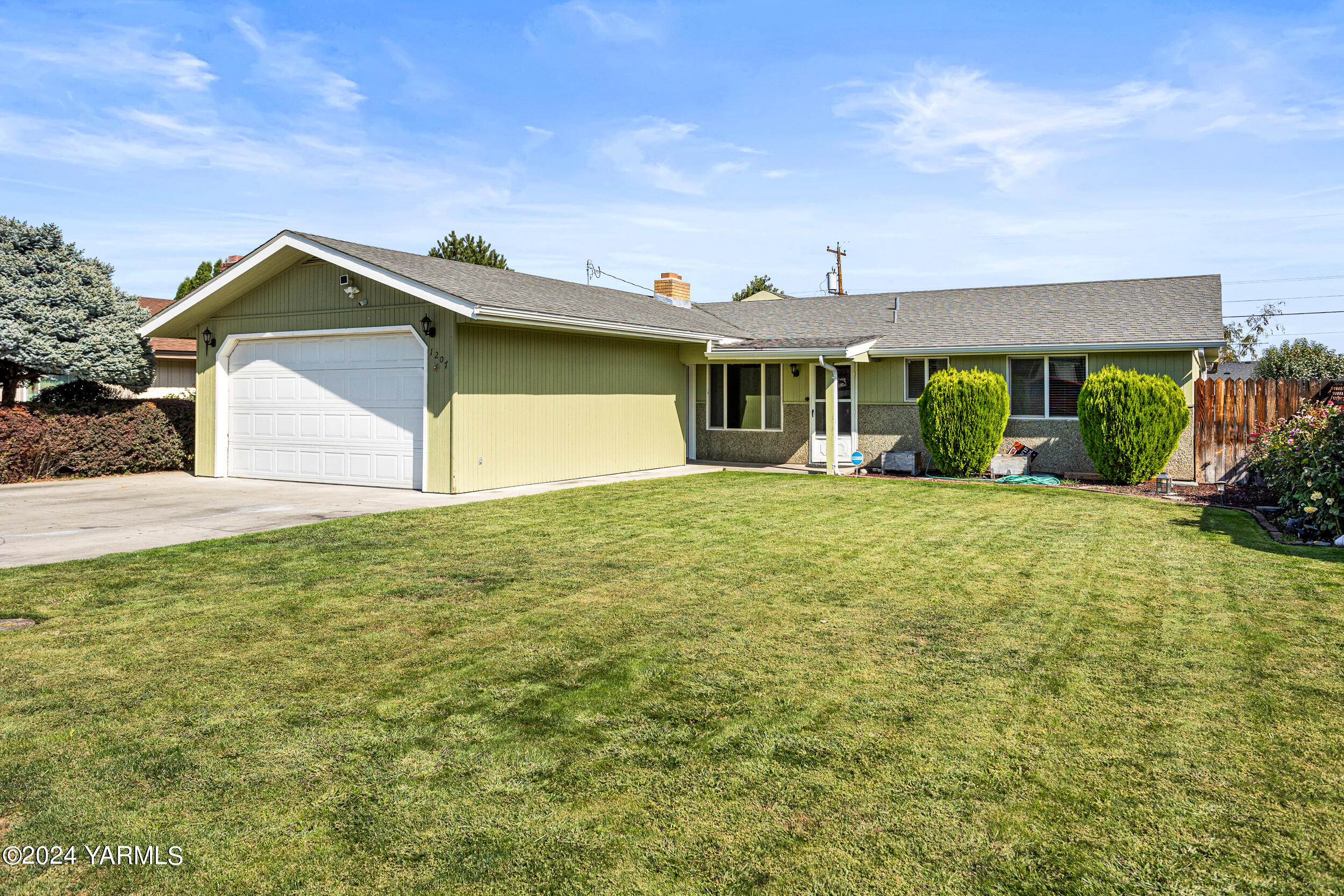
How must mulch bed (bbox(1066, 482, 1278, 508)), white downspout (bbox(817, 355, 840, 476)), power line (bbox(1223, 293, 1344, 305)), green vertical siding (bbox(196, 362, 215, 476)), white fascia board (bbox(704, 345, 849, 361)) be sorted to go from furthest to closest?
power line (bbox(1223, 293, 1344, 305)) → white downspout (bbox(817, 355, 840, 476)) → white fascia board (bbox(704, 345, 849, 361)) → green vertical siding (bbox(196, 362, 215, 476)) → mulch bed (bbox(1066, 482, 1278, 508))

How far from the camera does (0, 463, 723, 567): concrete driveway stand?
27.0 feet

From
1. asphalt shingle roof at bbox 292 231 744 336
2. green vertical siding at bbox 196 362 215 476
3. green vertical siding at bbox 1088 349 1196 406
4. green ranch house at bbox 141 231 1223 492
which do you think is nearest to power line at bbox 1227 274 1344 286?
green ranch house at bbox 141 231 1223 492

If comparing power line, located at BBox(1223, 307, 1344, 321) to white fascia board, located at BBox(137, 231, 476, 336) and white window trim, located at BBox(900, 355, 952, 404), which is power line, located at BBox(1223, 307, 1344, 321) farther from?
white fascia board, located at BBox(137, 231, 476, 336)

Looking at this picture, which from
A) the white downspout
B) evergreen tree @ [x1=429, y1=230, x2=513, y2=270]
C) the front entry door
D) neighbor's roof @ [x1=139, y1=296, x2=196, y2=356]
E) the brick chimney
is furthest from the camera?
evergreen tree @ [x1=429, y1=230, x2=513, y2=270]

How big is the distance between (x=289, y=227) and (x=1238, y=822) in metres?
13.7

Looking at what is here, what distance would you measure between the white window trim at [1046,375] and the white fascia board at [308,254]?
35.0 feet

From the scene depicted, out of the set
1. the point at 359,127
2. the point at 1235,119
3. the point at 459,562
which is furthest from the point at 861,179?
the point at 459,562

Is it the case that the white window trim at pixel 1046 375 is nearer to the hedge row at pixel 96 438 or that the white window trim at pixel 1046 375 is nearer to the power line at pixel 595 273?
the power line at pixel 595 273

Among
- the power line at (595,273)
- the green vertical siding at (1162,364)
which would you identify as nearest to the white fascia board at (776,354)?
the green vertical siding at (1162,364)

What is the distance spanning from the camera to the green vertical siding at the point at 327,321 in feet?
40.1

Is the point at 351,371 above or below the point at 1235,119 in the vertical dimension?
below

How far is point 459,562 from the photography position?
7.32m

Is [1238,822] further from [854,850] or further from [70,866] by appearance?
[70,866]

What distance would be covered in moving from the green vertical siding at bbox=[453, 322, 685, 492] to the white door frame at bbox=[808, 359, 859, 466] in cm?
285
